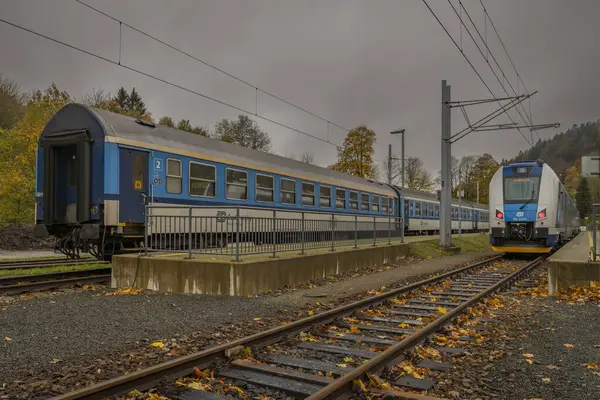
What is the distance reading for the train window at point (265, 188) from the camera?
50.0 ft

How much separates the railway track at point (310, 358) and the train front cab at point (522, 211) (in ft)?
34.0

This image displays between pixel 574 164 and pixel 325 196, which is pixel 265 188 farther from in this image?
pixel 574 164

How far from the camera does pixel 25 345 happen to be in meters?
5.47

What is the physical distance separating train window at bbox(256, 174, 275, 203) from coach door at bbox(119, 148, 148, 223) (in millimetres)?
4386

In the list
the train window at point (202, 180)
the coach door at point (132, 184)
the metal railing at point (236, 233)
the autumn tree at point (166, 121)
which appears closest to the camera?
the metal railing at point (236, 233)

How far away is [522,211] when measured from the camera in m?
17.3

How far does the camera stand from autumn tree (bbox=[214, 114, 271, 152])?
5828cm

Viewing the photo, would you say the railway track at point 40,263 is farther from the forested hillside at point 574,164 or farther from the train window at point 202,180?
the forested hillside at point 574,164

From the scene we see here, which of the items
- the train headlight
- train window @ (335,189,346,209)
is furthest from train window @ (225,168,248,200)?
the train headlight

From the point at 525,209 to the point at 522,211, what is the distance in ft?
0.41

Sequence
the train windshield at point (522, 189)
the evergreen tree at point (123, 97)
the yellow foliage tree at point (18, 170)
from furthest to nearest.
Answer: the evergreen tree at point (123, 97), the yellow foliage tree at point (18, 170), the train windshield at point (522, 189)

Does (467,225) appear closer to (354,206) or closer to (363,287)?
(354,206)

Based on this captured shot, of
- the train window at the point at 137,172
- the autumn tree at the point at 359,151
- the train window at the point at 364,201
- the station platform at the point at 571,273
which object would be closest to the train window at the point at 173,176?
the train window at the point at 137,172

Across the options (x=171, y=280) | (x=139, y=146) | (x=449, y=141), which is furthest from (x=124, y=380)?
(x=449, y=141)
